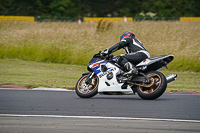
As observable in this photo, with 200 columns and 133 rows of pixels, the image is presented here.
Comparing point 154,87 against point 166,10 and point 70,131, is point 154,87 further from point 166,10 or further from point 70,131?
point 166,10

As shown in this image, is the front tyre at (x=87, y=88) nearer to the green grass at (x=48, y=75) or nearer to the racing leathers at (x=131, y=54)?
the racing leathers at (x=131, y=54)

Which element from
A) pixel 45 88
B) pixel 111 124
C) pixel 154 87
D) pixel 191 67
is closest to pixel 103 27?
pixel 191 67

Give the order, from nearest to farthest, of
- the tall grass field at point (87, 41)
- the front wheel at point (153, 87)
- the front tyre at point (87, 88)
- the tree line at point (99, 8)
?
the front wheel at point (153, 87), the front tyre at point (87, 88), the tall grass field at point (87, 41), the tree line at point (99, 8)

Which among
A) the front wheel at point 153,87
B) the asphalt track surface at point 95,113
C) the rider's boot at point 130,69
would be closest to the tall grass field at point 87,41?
the rider's boot at point 130,69

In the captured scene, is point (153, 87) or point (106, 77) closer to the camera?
point (153, 87)

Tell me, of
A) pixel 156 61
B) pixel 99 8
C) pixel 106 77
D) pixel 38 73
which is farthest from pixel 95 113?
pixel 99 8

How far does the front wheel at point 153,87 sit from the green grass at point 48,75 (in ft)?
7.69

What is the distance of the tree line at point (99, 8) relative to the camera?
49.3 m

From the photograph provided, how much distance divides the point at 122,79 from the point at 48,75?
6.11m

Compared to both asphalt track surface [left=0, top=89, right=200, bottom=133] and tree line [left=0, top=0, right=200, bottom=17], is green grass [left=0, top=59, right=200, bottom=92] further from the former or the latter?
tree line [left=0, top=0, right=200, bottom=17]

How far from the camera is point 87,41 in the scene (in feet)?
70.9

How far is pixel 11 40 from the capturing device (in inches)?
867

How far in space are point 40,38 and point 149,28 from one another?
685 cm

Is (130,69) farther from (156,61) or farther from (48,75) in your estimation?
(48,75)
